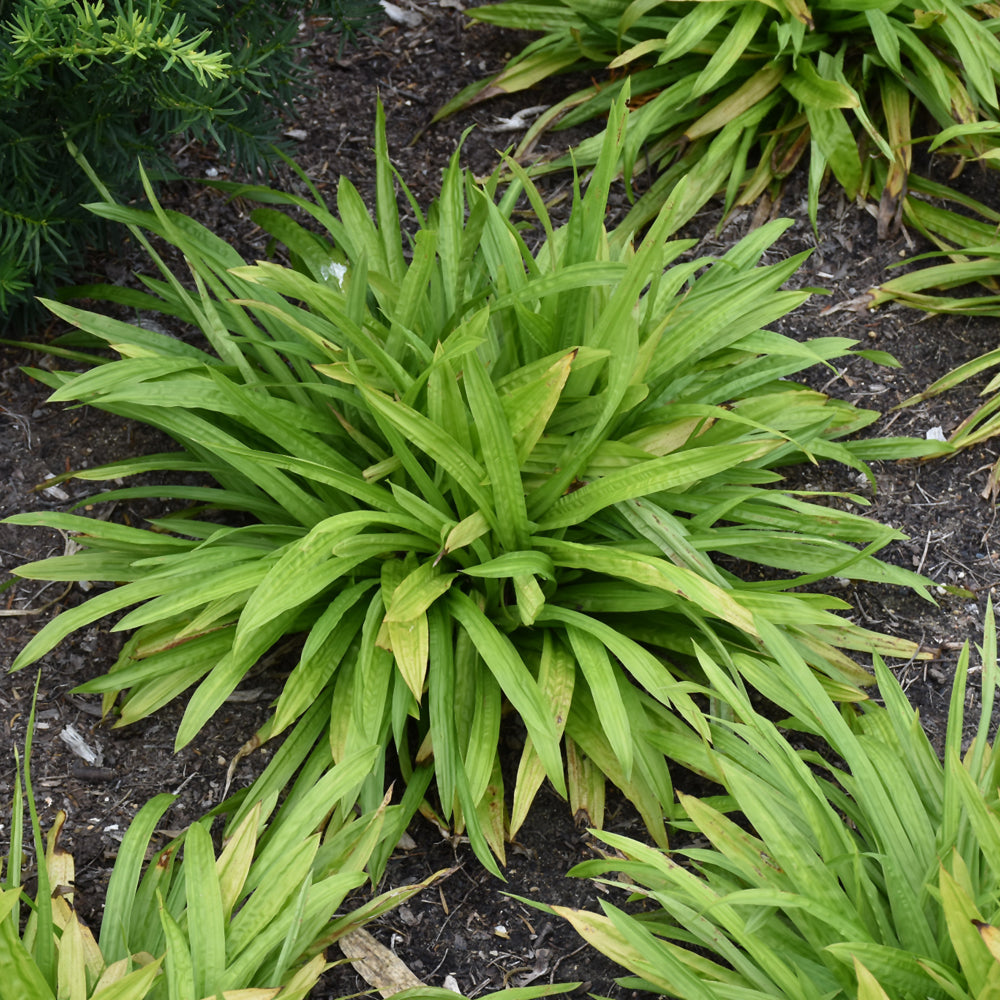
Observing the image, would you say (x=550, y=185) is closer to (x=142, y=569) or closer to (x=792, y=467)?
(x=792, y=467)

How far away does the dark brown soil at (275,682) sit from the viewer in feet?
7.61

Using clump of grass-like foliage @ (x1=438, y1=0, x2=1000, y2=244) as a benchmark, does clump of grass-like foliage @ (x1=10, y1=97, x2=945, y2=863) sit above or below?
below

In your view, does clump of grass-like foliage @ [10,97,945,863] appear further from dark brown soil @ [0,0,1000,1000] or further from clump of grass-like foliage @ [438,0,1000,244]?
clump of grass-like foliage @ [438,0,1000,244]

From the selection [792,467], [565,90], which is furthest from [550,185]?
[792,467]

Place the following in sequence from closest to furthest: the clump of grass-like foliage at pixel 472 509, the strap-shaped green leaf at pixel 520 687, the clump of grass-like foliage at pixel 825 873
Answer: the clump of grass-like foliage at pixel 825 873, the strap-shaped green leaf at pixel 520 687, the clump of grass-like foliage at pixel 472 509

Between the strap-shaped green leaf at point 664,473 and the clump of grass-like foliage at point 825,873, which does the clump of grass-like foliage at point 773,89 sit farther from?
the clump of grass-like foliage at point 825,873

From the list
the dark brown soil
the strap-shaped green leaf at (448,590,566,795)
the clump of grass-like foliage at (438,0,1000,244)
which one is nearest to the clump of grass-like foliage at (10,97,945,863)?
the strap-shaped green leaf at (448,590,566,795)

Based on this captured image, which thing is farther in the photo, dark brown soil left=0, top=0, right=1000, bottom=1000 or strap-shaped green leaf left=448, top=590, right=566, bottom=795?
dark brown soil left=0, top=0, right=1000, bottom=1000

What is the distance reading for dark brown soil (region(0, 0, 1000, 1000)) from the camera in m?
2.32

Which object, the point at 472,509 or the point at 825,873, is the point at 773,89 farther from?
the point at 825,873

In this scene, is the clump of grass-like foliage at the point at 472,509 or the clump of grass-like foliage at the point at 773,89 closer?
the clump of grass-like foliage at the point at 472,509

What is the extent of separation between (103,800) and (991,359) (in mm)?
2648

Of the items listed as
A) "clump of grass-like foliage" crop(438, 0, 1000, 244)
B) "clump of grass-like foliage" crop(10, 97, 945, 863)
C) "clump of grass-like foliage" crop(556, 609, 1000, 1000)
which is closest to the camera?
"clump of grass-like foliage" crop(556, 609, 1000, 1000)

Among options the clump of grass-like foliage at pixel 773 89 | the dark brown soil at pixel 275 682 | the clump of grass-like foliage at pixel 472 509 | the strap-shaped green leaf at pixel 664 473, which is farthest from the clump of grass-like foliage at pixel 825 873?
the clump of grass-like foliage at pixel 773 89
